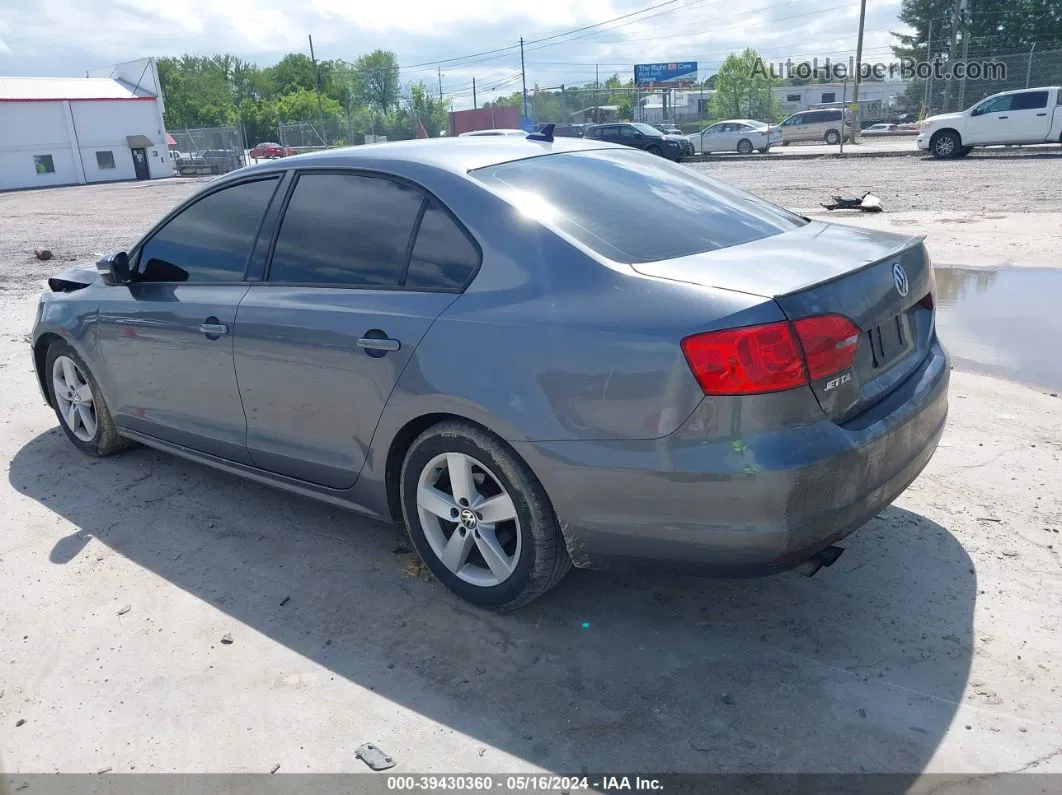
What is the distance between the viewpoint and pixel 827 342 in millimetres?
2678

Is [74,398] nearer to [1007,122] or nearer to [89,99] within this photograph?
[1007,122]

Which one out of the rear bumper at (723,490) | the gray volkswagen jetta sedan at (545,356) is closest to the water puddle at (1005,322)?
the gray volkswagen jetta sedan at (545,356)

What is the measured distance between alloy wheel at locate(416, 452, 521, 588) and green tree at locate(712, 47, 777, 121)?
5391 cm

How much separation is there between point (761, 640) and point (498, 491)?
107cm

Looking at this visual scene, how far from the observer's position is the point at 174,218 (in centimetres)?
443

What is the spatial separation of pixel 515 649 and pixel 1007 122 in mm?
25643

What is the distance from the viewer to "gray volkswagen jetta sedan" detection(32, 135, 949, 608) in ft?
8.63

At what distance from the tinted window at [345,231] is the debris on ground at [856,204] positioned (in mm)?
11890

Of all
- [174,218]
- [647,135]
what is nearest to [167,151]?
[647,135]

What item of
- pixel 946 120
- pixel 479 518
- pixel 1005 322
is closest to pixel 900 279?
pixel 479 518

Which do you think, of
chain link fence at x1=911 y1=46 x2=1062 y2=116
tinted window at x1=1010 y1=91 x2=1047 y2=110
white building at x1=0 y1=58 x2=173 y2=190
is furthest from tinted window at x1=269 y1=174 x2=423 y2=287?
white building at x1=0 y1=58 x2=173 y2=190

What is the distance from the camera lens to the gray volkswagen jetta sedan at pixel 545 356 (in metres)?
2.63

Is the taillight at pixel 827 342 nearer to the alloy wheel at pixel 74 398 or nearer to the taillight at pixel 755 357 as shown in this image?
the taillight at pixel 755 357

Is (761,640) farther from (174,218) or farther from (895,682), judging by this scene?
(174,218)
